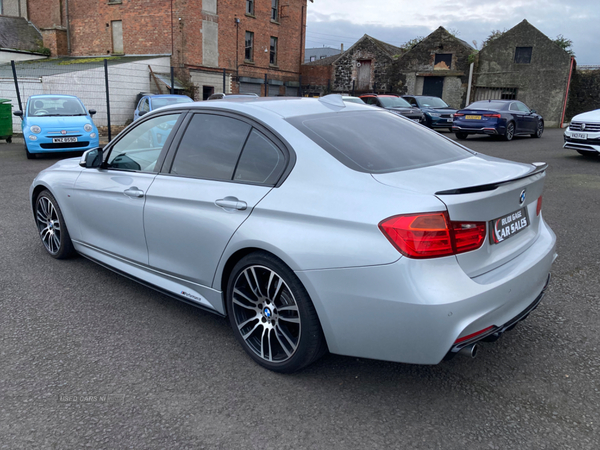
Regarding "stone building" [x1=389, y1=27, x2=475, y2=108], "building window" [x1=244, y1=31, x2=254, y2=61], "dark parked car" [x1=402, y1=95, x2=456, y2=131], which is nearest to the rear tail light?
"dark parked car" [x1=402, y1=95, x2=456, y2=131]

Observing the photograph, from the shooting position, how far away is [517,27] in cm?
3016

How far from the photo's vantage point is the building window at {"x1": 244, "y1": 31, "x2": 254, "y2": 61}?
109ft

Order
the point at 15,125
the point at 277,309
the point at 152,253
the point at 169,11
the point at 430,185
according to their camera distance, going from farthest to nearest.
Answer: the point at 169,11
the point at 15,125
the point at 152,253
the point at 277,309
the point at 430,185

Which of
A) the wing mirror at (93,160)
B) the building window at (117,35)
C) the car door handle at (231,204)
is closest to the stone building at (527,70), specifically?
the building window at (117,35)

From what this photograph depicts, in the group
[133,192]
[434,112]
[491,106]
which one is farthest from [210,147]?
[434,112]

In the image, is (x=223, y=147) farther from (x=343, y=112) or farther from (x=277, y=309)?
(x=277, y=309)

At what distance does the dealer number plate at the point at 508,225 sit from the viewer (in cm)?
255

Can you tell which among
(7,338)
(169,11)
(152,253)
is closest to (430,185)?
(152,253)

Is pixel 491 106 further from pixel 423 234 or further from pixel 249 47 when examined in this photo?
pixel 249 47

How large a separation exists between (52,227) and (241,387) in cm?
296

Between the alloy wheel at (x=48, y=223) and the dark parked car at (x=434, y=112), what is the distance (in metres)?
18.6

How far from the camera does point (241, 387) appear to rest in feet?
8.99

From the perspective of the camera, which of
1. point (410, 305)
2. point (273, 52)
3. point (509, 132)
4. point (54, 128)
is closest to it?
point (410, 305)

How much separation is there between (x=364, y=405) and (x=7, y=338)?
94.3 inches
